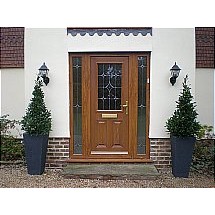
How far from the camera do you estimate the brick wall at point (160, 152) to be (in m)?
6.08

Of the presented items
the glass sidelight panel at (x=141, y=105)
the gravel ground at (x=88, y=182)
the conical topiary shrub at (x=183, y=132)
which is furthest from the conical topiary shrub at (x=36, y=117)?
the conical topiary shrub at (x=183, y=132)

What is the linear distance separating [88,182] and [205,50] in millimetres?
3069

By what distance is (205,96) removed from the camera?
6.21m

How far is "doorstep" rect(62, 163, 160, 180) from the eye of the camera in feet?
17.9

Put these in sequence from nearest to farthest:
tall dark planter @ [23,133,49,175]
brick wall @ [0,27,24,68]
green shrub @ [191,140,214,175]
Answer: tall dark planter @ [23,133,49,175] < green shrub @ [191,140,214,175] < brick wall @ [0,27,24,68]

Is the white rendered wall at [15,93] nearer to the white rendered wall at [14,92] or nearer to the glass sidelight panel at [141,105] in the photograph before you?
the white rendered wall at [14,92]

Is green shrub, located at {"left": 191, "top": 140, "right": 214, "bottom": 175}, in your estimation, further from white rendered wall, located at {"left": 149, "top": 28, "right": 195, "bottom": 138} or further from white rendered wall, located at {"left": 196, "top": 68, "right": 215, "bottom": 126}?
white rendered wall, located at {"left": 149, "top": 28, "right": 195, "bottom": 138}

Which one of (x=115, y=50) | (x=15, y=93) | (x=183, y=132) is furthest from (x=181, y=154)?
(x=15, y=93)

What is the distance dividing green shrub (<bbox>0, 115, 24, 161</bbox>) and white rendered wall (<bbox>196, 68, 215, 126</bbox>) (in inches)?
126

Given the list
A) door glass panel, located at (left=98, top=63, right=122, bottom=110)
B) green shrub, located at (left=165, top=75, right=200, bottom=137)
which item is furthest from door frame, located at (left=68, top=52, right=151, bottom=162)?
green shrub, located at (left=165, top=75, right=200, bottom=137)

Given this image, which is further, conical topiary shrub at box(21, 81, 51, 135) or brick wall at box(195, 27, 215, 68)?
brick wall at box(195, 27, 215, 68)

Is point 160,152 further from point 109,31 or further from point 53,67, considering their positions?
point 53,67

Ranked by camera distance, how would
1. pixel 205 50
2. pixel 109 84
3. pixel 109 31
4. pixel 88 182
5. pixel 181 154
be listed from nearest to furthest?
pixel 88 182 → pixel 181 154 → pixel 109 31 → pixel 109 84 → pixel 205 50

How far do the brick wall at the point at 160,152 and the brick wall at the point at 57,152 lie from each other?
4.94 feet
